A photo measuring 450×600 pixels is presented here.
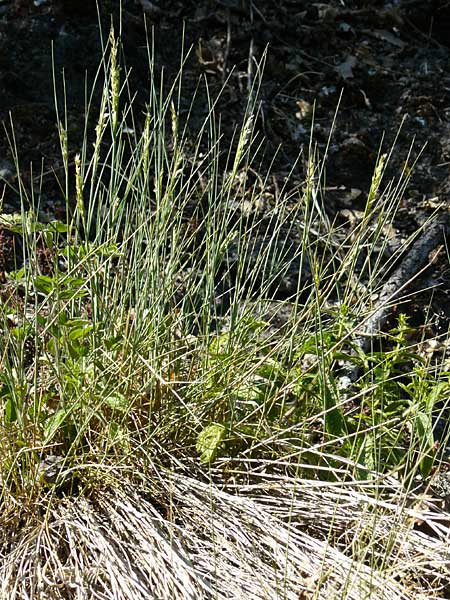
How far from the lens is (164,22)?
13.4ft

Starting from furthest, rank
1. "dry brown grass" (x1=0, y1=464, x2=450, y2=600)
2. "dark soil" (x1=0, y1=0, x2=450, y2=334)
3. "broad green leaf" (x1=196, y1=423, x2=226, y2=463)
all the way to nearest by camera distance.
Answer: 1. "dark soil" (x1=0, y1=0, x2=450, y2=334)
2. "broad green leaf" (x1=196, y1=423, x2=226, y2=463)
3. "dry brown grass" (x1=0, y1=464, x2=450, y2=600)

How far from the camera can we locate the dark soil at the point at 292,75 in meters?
3.48

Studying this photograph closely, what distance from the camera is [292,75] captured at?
159 inches

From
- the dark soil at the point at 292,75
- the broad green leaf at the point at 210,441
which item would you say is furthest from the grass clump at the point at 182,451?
the dark soil at the point at 292,75

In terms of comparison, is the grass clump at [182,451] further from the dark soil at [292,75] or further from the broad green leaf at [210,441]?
the dark soil at [292,75]

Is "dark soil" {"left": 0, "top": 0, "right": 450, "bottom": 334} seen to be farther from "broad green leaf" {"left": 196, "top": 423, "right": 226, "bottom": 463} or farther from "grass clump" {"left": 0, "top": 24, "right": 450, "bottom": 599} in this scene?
"broad green leaf" {"left": 196, "top": 423, "right": 226, "bottom": 463}

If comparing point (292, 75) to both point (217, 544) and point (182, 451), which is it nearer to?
point (182, 451)

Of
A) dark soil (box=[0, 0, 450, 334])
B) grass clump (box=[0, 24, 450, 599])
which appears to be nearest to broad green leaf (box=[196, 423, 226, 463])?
grass clump (box=[0, 24, 450, 599])

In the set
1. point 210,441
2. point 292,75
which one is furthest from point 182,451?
point 292,75

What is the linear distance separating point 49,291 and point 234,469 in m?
0.64

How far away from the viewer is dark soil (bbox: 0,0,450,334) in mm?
3479

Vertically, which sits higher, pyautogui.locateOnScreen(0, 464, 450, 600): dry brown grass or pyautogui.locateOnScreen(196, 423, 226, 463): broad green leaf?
pyautogui.locateOnScreen(196, 423, 226, 463): broad green leaf

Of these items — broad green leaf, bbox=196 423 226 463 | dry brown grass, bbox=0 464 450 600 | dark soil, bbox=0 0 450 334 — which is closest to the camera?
dry brown grass, bbox=0 464 450 600

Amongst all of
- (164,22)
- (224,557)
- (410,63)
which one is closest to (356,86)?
(410,63)
